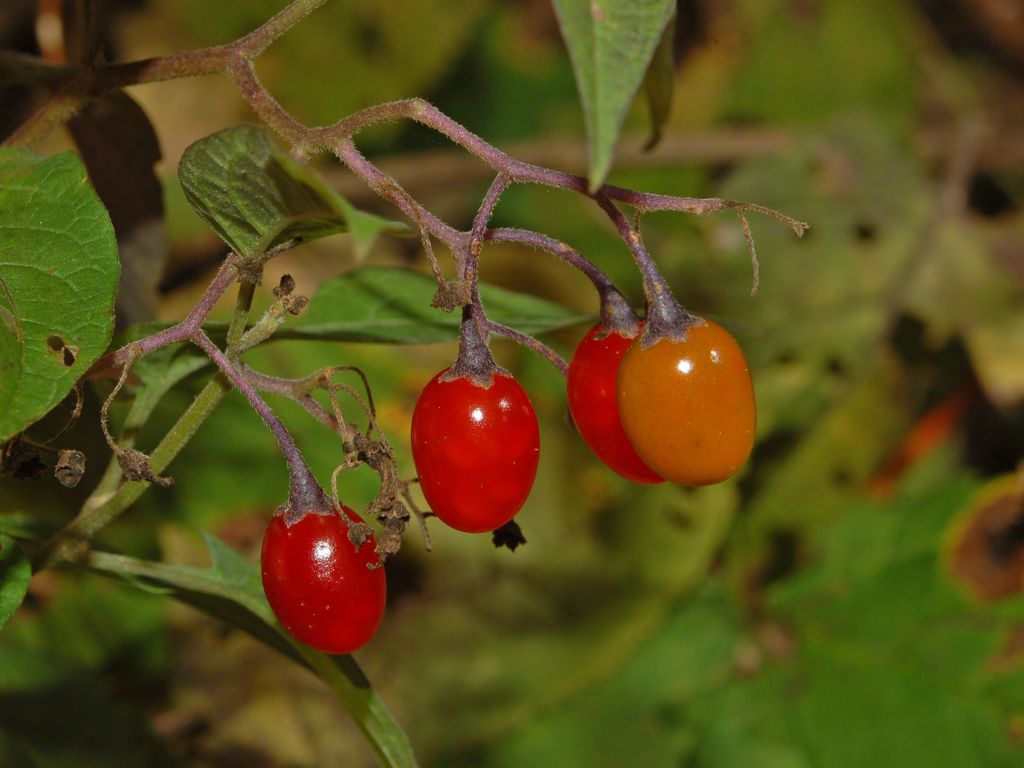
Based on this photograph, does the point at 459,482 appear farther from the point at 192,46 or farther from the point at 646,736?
the point at 192,46

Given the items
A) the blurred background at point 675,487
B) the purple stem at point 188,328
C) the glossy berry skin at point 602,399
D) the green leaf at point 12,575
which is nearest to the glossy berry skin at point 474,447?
the glossy berry skin at point 602,399

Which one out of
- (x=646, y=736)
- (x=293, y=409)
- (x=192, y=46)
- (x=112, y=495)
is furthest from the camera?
(x=192, y=46)

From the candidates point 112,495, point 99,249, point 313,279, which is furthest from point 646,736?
point 99,249

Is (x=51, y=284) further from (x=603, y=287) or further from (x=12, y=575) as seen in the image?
(x=603, y=287)

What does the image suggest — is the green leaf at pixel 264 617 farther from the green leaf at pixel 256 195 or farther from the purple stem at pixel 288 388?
the green leaf at pixel 256 195

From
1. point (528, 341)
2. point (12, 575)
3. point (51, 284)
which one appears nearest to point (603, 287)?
point (528, 341)

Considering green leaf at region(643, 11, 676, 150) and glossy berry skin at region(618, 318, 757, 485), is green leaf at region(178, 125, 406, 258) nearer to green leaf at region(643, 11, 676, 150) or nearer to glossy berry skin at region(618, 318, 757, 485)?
glossy berry skin at region(618, 318, 757, 485)
